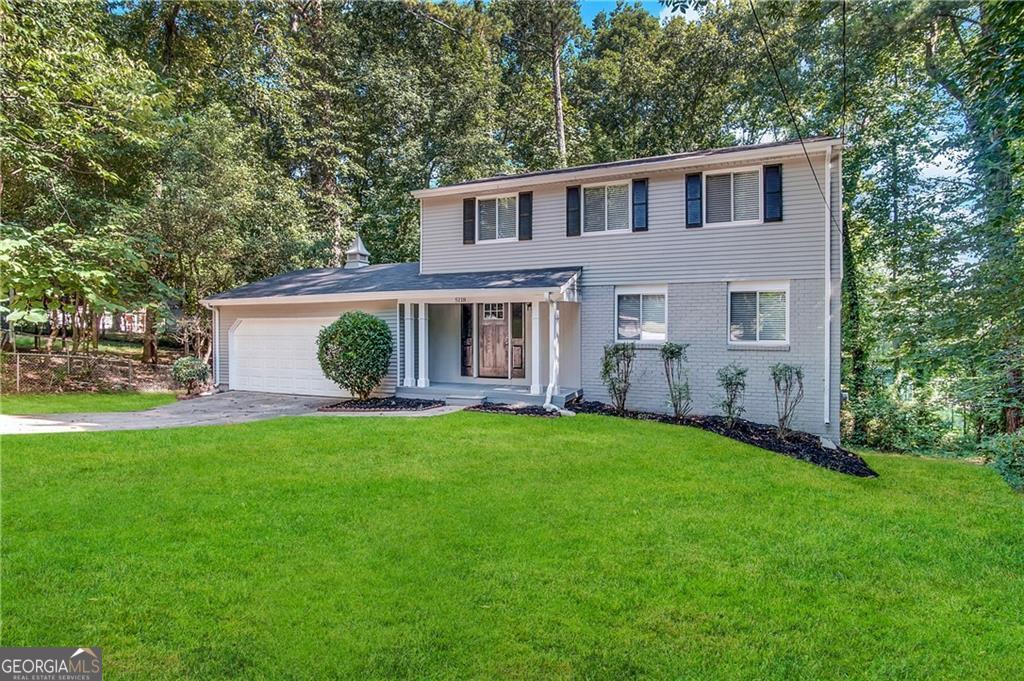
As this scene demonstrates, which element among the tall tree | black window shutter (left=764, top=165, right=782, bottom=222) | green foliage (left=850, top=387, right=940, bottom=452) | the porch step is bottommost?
green foliage (left=850, top=387, right=940, bottom=452)

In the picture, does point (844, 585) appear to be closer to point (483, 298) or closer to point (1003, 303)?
point (1003, 303)

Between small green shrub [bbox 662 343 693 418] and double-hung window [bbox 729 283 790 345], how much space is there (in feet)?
3.71

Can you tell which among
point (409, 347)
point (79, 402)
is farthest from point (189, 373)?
point (409, 347)

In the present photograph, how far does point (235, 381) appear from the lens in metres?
15.8

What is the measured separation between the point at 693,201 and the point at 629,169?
5.21 feet

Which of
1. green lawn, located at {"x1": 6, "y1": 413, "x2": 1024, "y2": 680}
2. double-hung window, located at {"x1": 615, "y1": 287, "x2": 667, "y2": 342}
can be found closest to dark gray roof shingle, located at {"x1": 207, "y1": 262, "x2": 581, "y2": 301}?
double-hung window, located at {"x1": 615, "y1": 287, "x2": 667, "y2": 342}

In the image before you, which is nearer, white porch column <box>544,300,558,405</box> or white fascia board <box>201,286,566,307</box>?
white fascia board <box>201,286,566,307</box>

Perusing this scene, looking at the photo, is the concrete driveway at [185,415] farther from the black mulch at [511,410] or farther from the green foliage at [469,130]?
the black mulch at [511,410]

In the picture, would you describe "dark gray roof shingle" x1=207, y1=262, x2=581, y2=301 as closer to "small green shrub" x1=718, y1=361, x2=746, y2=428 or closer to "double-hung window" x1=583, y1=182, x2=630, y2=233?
"double-hung window" x1=583, y1=182, x2=630, y2=233

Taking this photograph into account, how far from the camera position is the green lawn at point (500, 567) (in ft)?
10.2

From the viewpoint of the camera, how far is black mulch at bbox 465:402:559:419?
36.0 feet

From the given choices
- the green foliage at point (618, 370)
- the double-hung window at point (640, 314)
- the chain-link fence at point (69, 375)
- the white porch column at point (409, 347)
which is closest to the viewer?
the green foliage at point (618, 370)

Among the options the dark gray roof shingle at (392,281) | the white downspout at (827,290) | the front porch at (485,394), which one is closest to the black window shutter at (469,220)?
the dark gray roof shingle at (392,281)

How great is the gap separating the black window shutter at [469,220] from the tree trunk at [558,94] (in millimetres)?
9726
